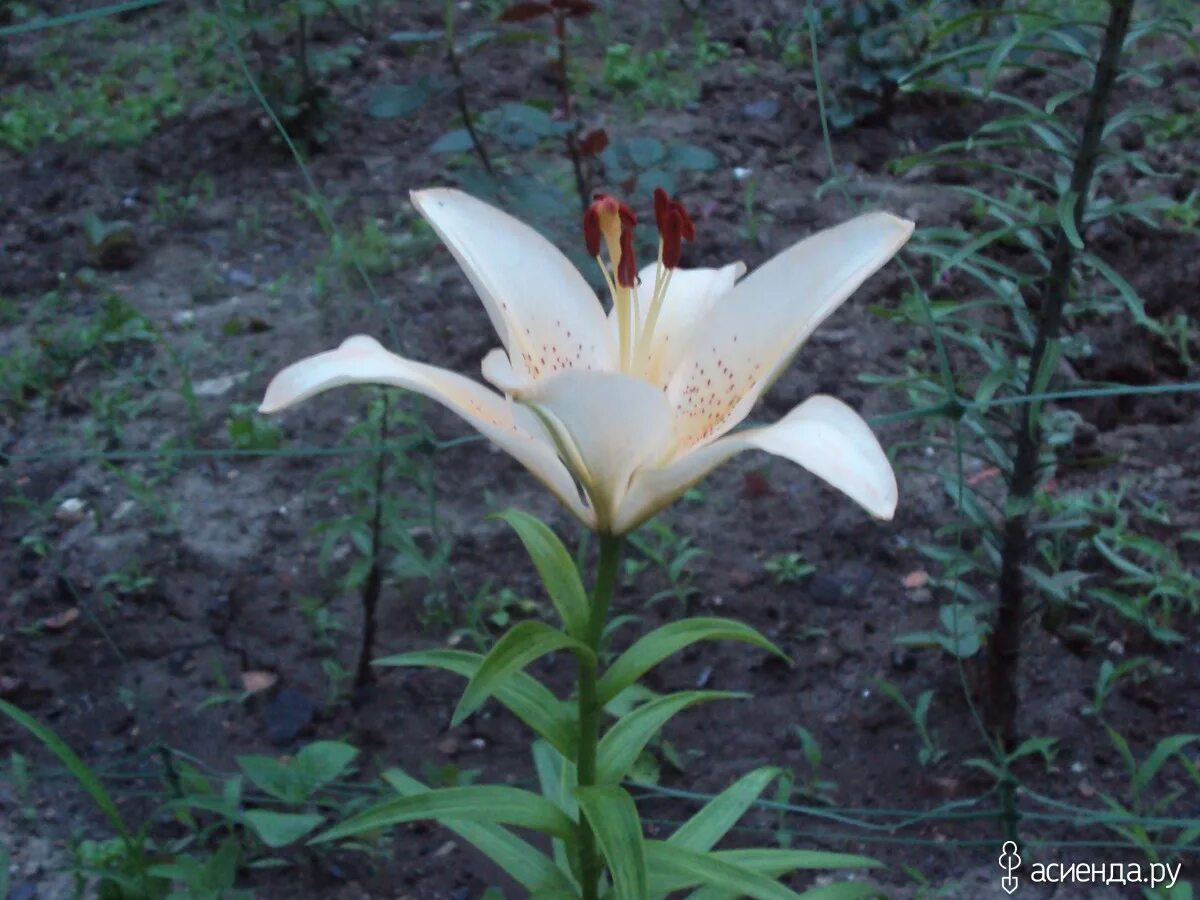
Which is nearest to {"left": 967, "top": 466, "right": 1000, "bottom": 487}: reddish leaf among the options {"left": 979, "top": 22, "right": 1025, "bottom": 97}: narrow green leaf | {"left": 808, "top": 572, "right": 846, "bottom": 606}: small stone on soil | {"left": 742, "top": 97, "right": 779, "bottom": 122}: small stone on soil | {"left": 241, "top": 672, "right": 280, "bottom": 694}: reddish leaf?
{"left": 808, "top": 572, "right": 846, "bottom": 606}: small stone on soil

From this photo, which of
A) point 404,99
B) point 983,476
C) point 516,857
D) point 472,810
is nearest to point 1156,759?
point 983,476

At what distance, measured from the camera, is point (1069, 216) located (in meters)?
1.50

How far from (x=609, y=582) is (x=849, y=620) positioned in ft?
3.82

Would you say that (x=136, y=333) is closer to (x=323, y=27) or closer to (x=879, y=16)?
(x=323, y=27)

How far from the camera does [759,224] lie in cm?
308

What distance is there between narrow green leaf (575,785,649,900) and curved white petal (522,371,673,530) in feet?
0.80

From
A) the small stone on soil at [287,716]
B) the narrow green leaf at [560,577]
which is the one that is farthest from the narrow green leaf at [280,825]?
the narrow green leaf at [560,577]

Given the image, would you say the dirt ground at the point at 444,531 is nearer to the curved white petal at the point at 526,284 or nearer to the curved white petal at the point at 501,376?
the curved white petal at the point at 526,284

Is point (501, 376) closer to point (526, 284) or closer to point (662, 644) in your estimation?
point (526, 284)

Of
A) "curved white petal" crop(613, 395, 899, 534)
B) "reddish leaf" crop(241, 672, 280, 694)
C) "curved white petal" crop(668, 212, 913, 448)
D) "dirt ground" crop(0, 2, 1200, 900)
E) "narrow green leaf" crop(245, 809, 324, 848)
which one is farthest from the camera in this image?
"reddish leaf" crop(241, 672, 280, 694)

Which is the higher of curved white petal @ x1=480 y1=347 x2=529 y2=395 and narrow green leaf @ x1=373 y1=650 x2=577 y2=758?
curved white petal @ x1=480 y1=347 x2=529 y2=395

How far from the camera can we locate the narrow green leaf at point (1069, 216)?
1478 millimetres

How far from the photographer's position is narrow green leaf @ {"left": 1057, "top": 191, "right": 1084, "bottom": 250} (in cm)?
148

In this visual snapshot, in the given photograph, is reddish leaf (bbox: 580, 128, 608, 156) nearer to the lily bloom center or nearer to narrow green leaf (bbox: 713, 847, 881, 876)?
the lily bloom center
